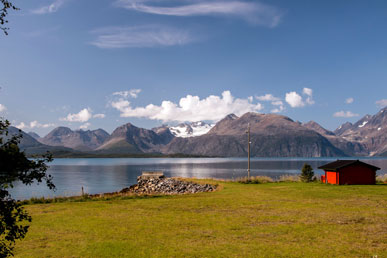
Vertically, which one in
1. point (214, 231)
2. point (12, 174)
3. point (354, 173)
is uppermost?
point (12, 174)

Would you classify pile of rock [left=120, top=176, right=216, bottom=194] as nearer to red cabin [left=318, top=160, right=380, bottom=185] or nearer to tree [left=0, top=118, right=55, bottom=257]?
red cabin [left=318, top=160, right=380, bottom=185]

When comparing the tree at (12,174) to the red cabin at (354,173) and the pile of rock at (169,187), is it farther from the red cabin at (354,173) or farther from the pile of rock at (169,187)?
the red cabin at (354,173)

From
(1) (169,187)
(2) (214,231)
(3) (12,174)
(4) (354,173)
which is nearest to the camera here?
(3) (12,174)

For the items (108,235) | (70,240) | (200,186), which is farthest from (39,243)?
(200,186)

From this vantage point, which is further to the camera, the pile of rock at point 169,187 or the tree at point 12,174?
the pile of rock at point 169,187

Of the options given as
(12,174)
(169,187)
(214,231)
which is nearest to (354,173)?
(169,187)

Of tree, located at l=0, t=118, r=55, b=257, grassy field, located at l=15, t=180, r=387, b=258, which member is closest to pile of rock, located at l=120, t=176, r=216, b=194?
grassy field, located at l=15, t=180, r=387, b=258

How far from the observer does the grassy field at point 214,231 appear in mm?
14749

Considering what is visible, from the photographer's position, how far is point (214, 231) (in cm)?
1862

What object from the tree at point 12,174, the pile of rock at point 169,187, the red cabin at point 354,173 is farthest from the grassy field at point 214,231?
the pile of rock at point 169,187

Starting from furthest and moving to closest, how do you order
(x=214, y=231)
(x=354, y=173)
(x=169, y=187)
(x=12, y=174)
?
1. (x=169, y=187)
2. (x=354, y=173)
3. (x=214, y=231)
4. (x=12, y=174)

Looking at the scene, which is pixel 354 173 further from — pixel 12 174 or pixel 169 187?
pixel 12 174

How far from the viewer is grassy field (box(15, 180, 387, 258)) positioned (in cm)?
1475

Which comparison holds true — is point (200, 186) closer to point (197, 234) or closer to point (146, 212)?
point (146, 212)
